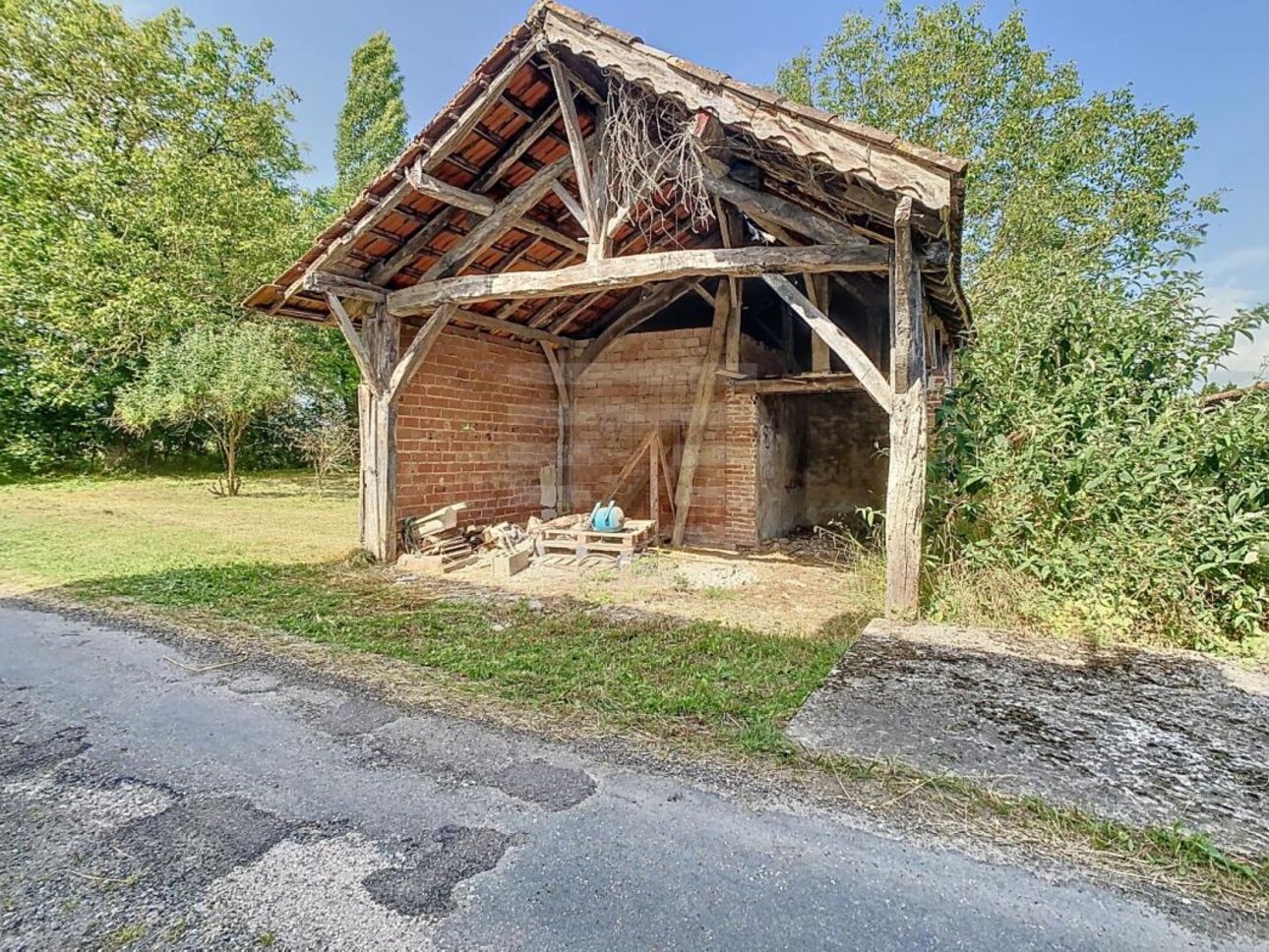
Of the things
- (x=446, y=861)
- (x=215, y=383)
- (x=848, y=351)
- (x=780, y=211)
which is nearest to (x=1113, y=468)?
(x=848, y=351)

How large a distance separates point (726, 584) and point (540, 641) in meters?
2.52

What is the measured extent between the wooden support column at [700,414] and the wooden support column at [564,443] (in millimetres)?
1731

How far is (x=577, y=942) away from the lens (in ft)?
5.11

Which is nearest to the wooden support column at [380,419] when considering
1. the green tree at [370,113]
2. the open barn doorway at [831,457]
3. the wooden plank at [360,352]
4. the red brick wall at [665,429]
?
the wooden plank at [360,352]

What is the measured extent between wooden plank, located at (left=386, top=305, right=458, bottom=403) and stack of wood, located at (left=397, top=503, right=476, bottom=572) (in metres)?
1.43

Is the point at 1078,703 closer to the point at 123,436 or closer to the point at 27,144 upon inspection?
the point at 123,436

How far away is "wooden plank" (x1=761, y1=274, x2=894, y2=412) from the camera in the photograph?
449 cm

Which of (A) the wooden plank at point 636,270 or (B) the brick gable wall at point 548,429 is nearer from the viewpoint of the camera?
(A) the wooden plank at point 636,270

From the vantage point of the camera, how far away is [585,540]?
7.16 metres

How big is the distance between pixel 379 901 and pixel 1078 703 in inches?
114

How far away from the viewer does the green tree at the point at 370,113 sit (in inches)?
835

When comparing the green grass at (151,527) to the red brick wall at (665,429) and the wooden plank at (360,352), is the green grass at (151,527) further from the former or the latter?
the red brick wall at (665,429)

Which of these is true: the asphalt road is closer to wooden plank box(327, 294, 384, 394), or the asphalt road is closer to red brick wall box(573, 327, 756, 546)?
wooden plank box(327, 294, 384, 394)

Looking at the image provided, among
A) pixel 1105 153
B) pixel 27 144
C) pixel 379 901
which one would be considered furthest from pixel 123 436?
pixel 1105 153
